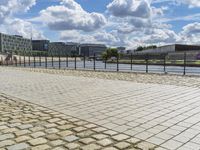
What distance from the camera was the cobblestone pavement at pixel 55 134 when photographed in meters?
3.14

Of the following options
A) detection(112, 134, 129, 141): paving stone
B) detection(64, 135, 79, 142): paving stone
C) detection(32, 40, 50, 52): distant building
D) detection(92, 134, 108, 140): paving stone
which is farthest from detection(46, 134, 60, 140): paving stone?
detection(32, 40, 50, 52): distant building

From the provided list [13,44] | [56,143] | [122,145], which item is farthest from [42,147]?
[13,44]

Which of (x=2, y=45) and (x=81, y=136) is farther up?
(x=2, y=45)

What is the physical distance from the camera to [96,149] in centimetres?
303

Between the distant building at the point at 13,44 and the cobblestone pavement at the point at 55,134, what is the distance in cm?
11711

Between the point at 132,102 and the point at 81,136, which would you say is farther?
the point at 132,102

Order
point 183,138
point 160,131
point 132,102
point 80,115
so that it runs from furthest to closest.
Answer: point 132,102
point 80,115
point 160,131
point 183,138

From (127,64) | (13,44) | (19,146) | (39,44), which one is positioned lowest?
(19,146)

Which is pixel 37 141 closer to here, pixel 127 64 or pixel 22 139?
pixel 22 139

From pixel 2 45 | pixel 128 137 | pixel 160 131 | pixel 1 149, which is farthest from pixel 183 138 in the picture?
pixel 2 45

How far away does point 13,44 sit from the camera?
417ft

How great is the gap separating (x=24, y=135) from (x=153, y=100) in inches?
140

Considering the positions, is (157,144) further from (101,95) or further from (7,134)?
(101,95)

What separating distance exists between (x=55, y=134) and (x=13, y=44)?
132379 mm
